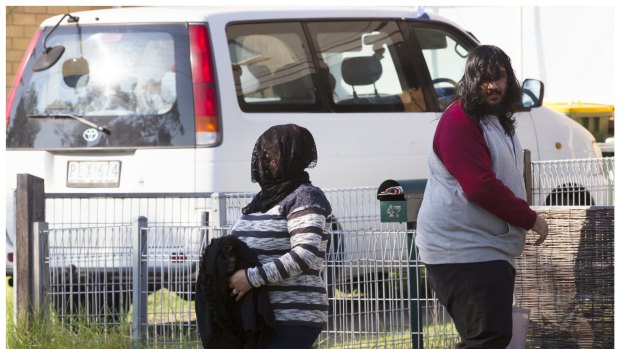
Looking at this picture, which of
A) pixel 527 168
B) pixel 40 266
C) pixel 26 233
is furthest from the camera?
Answer: pixel 527 168

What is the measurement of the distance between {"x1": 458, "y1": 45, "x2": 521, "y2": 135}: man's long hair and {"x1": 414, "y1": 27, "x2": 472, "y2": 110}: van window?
13.2 ft

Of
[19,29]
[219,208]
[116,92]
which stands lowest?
[219,208]

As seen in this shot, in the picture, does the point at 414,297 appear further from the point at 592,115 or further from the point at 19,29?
the point at 19,29

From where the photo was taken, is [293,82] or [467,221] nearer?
[467,221]

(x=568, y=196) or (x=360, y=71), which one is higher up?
(x=360, y=71)

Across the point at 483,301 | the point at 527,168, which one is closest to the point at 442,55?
the point at 527,168

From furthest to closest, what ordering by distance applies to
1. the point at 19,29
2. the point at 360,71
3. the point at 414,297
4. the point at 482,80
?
the point at 19,29
the point at 360,71
the point at 414,297
the point at 482,80

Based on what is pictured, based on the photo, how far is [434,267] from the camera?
457 centimetres

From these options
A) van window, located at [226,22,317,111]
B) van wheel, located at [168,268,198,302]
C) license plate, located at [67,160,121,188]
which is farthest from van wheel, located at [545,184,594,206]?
license plate, located at [67,160,121,188]

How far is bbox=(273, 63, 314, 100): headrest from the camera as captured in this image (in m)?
8.00

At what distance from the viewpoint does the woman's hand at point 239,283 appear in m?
4.27

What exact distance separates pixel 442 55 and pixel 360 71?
0.72m

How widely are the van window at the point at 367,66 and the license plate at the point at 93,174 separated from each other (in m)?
1.51

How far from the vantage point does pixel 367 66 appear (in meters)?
8.34
